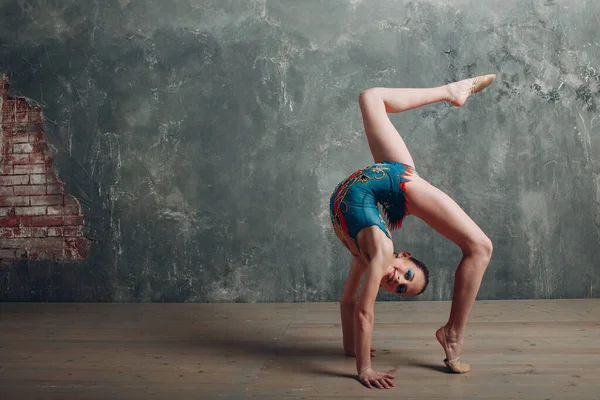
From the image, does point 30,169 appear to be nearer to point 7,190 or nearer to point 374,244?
point 7,190

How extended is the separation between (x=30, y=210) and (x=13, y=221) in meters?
0.17

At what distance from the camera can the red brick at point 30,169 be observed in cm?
455

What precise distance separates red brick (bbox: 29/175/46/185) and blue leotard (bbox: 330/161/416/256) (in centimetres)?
285

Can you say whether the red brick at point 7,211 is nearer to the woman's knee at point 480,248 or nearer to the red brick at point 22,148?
the red brick at point 22,148

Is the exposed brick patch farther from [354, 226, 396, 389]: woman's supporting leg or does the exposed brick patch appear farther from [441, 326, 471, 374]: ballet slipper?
[441, 326, 471, 374]: ballet slipper

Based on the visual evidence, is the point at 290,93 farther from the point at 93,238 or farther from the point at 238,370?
the point at 238,370

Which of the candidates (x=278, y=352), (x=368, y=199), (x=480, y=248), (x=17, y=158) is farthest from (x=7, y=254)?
(x=480, y=248)

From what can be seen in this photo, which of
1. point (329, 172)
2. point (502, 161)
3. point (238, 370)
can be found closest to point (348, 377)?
point (238, 370)

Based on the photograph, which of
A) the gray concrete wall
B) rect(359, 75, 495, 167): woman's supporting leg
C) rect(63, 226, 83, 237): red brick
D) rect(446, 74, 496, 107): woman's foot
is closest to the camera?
rect(359, 75, 495, 167): woman's supporting leg

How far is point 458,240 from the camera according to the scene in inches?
99.5

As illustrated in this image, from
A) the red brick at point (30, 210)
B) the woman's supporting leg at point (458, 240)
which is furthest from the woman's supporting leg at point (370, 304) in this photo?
the red brick at point (30, 210)

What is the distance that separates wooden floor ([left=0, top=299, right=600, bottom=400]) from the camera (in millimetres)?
2357

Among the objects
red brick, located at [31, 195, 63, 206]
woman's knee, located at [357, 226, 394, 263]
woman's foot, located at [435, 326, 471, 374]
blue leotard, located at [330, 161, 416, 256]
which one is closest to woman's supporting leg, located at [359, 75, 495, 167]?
blue leotard, located at [330, 161, 416, 256]

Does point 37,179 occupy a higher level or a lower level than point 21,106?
lower
